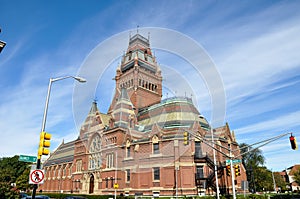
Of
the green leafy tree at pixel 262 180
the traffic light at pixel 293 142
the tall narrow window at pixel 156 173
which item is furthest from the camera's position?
the green leafy tree at pixel 262 180

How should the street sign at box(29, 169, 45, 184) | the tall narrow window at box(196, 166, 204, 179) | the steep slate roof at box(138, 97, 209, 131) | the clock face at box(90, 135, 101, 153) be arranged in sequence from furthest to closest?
the clock face at box(90, 135, 101, 153)
the steep slate roof at box(138, 97, 209, 131)
the tall narrow window at box(196, 166, 204, 179)
the street sign at box(29, 169, 45, 184)

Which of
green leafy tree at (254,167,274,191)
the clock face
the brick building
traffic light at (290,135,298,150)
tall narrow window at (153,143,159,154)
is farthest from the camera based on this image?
green leafy tree at (254,167,274,191)

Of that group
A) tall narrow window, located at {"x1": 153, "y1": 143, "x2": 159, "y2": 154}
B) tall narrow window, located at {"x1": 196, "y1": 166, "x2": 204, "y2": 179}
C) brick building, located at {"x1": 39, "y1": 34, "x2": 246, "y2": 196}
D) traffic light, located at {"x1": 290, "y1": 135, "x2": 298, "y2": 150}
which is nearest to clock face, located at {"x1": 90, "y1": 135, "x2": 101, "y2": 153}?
brick building, located at {"x1": 39, "y1": 34, "x2": 246, "y2": 196}

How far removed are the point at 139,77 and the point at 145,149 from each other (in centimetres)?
2524

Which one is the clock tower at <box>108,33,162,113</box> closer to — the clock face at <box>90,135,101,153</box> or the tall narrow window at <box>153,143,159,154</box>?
the clock face at <box>90,135,101,153</box>

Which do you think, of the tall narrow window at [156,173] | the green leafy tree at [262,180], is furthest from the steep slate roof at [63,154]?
the green leafy tree at [262,180]

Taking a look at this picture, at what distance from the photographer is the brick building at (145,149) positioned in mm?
37219

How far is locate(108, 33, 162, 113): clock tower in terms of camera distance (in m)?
59.3

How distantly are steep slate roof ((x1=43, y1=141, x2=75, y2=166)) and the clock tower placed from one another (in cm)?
2203

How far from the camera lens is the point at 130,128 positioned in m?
47.3

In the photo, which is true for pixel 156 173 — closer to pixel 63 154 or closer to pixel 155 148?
pixel 155 148

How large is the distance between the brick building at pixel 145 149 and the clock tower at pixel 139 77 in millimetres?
275

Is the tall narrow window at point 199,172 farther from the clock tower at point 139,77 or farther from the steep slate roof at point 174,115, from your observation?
the clock tower at point 139,77

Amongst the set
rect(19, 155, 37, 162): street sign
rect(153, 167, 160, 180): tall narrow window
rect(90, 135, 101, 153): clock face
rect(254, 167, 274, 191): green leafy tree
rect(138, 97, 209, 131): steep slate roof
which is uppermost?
rect(138, 97, 209, 131): steep slate roof
